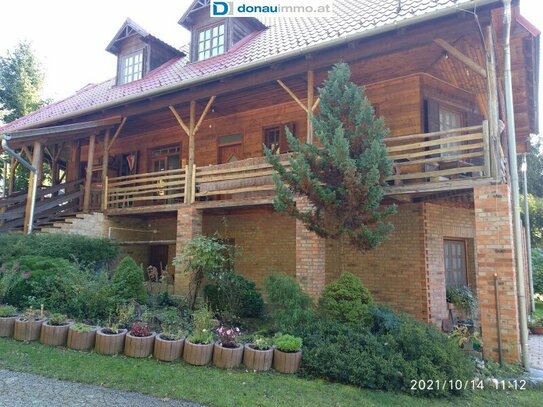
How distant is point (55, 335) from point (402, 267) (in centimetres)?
720

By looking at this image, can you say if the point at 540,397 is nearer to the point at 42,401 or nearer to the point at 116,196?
the point at 42,401

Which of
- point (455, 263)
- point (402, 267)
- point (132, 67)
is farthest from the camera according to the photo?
point (132, 67)

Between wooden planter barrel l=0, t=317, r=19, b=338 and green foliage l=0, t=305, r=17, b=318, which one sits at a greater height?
green foliage l=0, t=305, r=17, b=318

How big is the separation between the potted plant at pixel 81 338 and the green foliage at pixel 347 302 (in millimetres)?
3609

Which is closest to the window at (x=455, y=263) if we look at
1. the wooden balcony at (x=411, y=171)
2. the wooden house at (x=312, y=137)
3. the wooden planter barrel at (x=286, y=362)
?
the wooden house at (x=312, y=137)

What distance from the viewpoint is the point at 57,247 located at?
31.9 feet

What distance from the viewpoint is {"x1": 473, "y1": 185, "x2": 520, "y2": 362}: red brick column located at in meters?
6.61

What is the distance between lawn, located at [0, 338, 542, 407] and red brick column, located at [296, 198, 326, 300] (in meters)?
3.31

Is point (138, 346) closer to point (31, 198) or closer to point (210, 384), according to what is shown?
point (210, 384)

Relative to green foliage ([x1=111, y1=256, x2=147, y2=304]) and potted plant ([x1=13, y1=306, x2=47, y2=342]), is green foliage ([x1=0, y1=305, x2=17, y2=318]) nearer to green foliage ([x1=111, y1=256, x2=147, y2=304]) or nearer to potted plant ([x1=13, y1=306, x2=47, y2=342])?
potted plant ([x1=13, y1=306, x2=47, y2=342])

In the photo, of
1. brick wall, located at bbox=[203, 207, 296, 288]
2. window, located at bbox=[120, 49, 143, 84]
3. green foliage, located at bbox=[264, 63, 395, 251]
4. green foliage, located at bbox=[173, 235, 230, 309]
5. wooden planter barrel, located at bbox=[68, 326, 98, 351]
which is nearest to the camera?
wooden planter barrel, located at bbox=[68, 326, 98, 351]

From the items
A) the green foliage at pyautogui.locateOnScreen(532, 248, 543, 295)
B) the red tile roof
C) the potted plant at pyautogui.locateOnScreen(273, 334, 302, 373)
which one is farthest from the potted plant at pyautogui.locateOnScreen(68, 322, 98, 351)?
the green foliage at pyautogui.locateOnScreen(532, 248, 543, 295)

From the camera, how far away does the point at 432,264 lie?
9508 mm

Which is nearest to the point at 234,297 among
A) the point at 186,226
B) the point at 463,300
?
the point at 186,226
